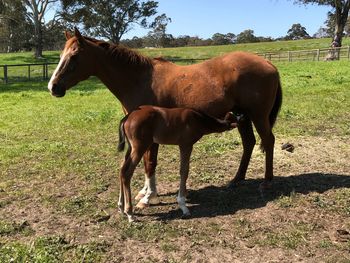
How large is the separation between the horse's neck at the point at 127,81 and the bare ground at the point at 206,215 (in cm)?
135

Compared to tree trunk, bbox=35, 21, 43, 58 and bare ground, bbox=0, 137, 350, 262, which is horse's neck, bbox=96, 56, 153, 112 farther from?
tree trunk, bbox=35, 21, 43, 58

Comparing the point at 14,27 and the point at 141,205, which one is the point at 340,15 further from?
the point at 14,27

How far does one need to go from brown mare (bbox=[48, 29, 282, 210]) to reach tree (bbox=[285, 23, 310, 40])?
86.9 meters

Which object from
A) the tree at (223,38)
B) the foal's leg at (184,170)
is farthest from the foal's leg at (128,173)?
the tree at (223,38)

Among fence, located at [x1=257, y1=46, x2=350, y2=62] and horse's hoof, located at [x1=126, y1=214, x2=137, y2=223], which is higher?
fence, located at [x1=257, y1=46, x2=350, y2=62]

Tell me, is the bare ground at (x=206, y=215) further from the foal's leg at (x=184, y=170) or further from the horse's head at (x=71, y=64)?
the horse's head at (x=71, y=64)

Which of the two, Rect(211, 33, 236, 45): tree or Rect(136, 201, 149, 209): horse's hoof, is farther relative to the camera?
Rect(211, 33, 236, 45): tree

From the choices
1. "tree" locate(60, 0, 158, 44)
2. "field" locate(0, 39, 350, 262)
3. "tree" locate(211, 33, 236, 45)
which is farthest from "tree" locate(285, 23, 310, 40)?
"field" locate(0, 39, 350, 262)

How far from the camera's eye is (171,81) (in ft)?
17.4

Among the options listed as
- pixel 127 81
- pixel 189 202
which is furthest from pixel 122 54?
pixel 189 202

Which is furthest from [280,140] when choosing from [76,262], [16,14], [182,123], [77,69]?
[16,14]

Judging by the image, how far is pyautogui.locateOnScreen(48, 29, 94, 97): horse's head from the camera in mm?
5094

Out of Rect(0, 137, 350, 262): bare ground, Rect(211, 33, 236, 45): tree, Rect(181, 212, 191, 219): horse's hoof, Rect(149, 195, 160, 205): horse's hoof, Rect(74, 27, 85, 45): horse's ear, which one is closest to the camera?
Rect(0, 137, 350, 262): bare ground

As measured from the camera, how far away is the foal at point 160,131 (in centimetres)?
471
